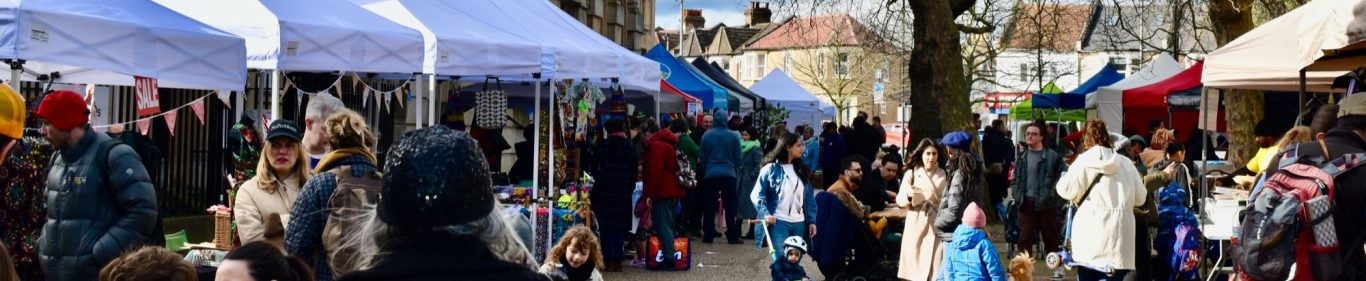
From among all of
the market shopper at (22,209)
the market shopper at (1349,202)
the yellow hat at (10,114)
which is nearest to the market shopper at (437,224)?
the yellow hat at (10,114)

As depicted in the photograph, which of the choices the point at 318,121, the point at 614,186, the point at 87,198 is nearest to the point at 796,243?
the point at 614,186

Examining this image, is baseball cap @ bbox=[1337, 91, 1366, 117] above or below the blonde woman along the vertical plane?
above

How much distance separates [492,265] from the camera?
93.6 inches

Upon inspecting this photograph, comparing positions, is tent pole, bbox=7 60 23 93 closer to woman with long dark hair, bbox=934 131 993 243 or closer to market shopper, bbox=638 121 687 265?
woman with long dark hair, bbox=934 131 993 243

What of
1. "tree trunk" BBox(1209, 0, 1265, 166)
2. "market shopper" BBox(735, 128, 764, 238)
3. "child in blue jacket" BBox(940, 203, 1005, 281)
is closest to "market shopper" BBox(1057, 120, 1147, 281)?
"child in blue jacket" BBox(940, 203, 1005, 281)

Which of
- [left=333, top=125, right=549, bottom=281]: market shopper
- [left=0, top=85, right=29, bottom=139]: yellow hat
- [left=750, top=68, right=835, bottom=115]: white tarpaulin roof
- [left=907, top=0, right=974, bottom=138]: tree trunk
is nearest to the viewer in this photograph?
[left=333, top=125, right=549, bottom=281]: market shopper

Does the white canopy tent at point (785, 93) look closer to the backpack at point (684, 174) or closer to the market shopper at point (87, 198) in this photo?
the backpack at point (684, 174)

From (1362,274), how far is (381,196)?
5324 millimetres

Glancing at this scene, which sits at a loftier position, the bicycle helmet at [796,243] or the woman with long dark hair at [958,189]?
the woman with long dark hair at [958,189]

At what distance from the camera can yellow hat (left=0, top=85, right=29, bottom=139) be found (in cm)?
502

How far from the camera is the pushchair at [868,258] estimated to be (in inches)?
424

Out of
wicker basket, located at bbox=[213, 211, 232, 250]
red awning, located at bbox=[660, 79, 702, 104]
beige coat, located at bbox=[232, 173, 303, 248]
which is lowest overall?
wicker basket, located at bbox=[213, 211, 232, 250]

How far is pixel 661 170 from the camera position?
13172 millimetres

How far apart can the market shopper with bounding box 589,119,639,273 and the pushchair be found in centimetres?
233
